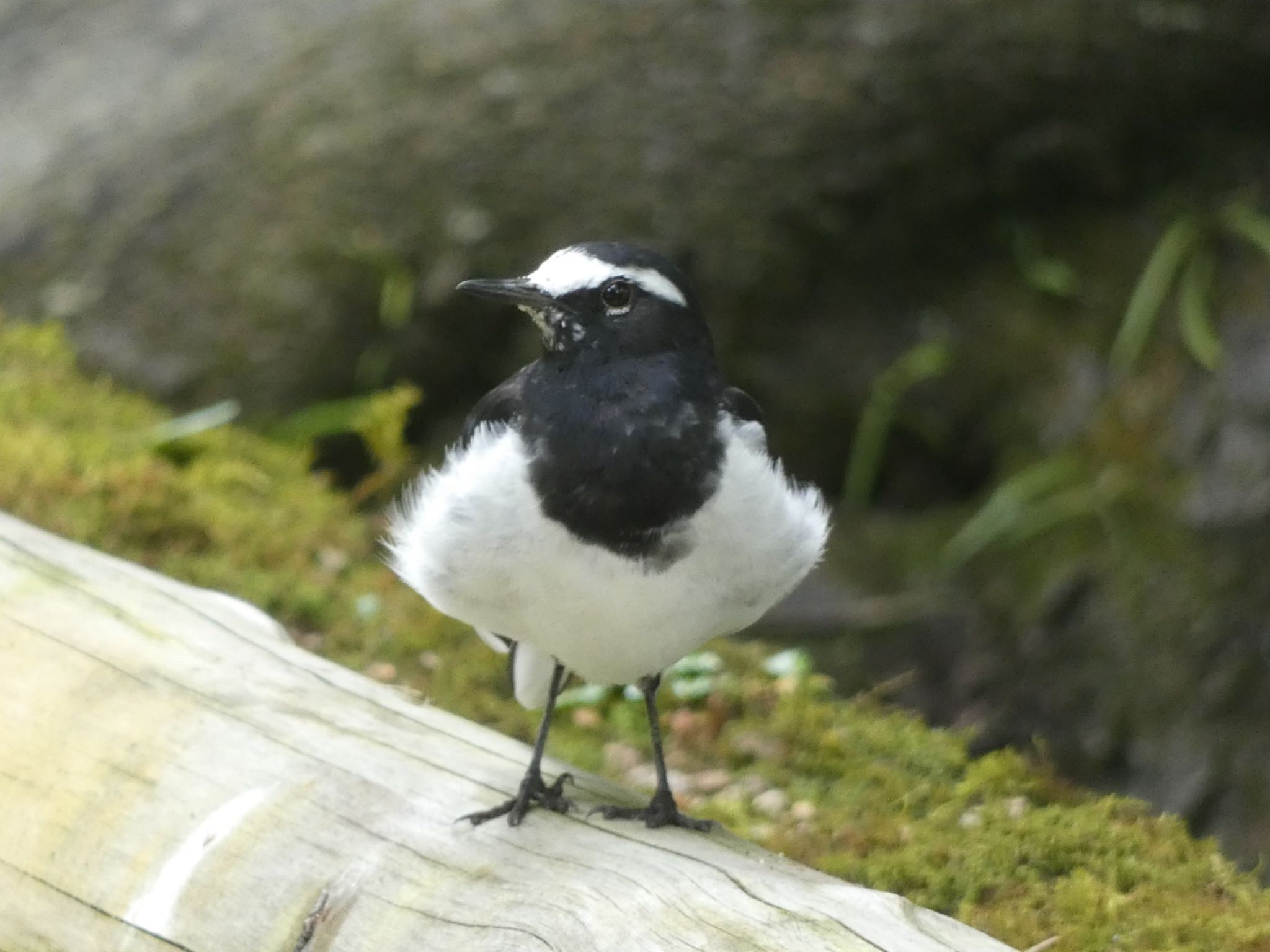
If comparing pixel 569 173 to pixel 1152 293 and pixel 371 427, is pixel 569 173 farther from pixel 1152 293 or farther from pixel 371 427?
pixel 1152 293

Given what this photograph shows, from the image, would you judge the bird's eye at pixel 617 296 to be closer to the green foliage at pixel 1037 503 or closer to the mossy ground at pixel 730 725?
the mossy ground at pixel 730 725

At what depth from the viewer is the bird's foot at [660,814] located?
339 centimetres

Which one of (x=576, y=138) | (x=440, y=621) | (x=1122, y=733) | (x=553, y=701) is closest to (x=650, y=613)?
(x=553, y=701)

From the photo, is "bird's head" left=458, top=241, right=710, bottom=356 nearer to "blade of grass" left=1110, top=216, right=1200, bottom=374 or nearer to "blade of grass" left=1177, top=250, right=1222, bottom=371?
"blade of grass" left=1177, top=250, right=1222, bottom=371

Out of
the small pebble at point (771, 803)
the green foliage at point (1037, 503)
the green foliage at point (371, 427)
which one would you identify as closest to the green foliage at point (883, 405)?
the green foliage at point (1037, 503)

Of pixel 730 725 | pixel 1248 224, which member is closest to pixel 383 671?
pixel 730 725

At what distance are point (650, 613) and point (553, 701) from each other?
2.75ft

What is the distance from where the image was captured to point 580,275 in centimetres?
330

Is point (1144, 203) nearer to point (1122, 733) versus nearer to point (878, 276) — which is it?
point (878, 276)

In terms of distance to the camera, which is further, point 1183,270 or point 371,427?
point 1183,270

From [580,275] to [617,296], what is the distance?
0.10 meters

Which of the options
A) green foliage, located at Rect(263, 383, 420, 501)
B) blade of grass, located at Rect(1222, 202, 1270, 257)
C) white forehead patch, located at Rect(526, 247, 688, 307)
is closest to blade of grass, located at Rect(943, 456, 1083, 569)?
blade of grass, located at Rect(1222, 202, 1270, 257)

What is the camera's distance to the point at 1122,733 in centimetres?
555

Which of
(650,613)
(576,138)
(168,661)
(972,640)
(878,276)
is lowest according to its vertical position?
(972,640)
